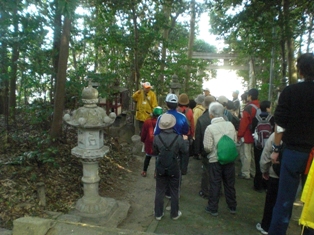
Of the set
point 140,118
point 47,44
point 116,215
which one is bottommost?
point 116,215

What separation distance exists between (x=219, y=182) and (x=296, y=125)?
2.00 m

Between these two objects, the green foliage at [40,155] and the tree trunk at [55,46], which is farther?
the tree trunk at [55,46]

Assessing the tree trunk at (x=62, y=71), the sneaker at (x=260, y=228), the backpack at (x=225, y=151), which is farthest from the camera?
the tree trunk at (x=62, y=71)

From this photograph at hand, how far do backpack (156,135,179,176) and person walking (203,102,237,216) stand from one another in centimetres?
64

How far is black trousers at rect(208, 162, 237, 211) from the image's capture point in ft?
14.8

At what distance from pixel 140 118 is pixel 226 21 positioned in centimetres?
371

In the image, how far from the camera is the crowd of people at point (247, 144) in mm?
2807

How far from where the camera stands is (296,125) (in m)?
2.80

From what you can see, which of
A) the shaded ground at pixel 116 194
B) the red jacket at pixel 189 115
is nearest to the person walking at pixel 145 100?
the red jacket at pixel 189 115

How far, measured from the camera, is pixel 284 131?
291cm

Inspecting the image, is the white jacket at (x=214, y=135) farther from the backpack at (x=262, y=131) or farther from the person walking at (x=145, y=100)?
the person walking at (x=145, y=100)

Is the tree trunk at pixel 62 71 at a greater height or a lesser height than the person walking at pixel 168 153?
greater

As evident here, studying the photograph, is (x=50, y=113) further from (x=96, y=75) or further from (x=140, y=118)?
(x=140, y=118)

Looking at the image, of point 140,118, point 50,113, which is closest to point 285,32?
point 140,118
